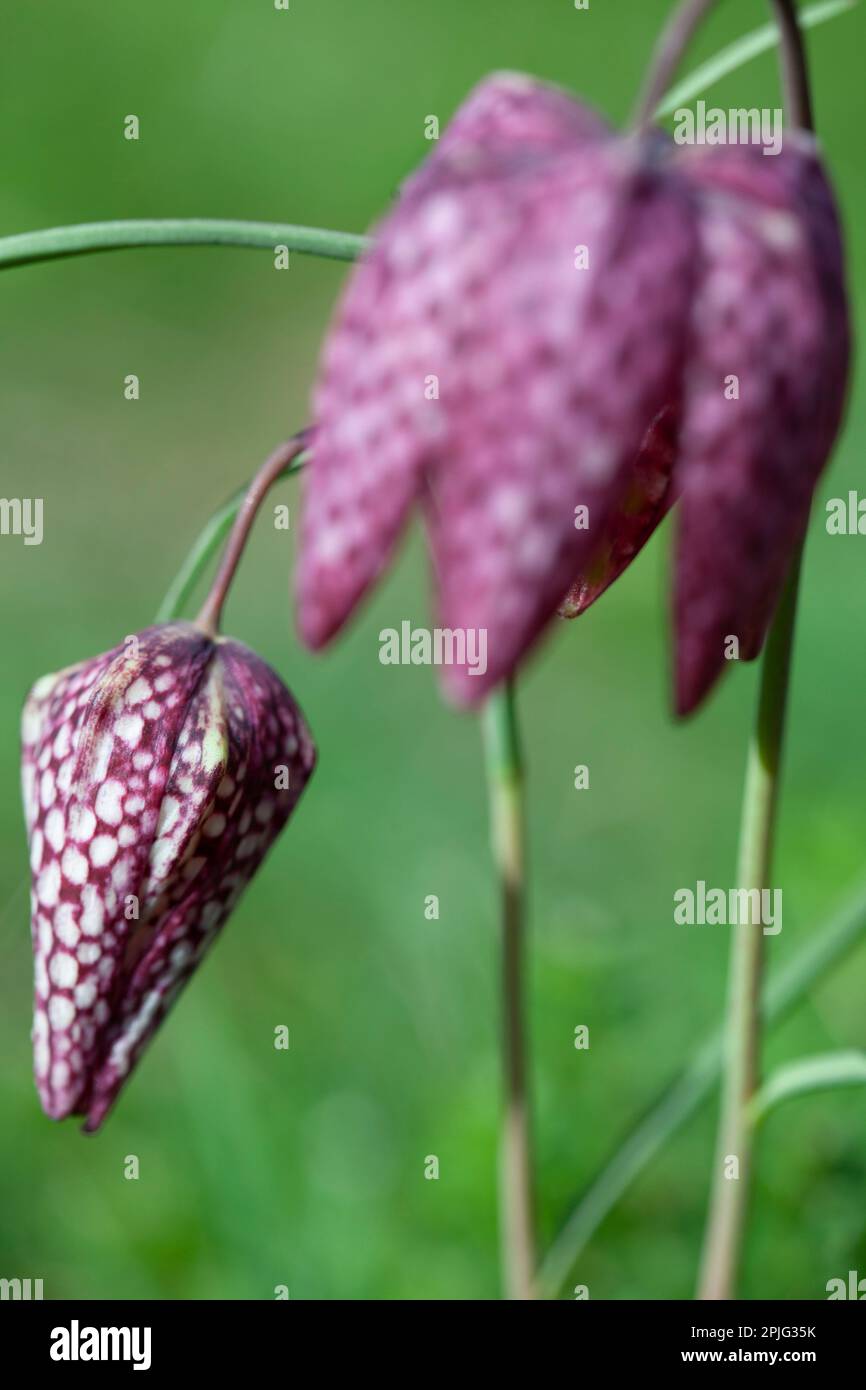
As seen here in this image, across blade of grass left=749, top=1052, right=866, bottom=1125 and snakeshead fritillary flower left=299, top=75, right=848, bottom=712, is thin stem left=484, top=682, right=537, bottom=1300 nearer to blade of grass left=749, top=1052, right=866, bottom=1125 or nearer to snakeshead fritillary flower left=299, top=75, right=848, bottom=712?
blade of grass left=749, top=1052, right=866, bottom=1125

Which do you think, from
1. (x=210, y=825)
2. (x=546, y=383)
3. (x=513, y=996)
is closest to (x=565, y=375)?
(x=546, y=383)

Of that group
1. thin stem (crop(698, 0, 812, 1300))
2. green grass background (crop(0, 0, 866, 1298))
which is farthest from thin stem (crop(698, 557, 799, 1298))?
green grass background (crop(0, 0, 866, 1298))

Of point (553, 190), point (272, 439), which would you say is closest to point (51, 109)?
point (272, 439)

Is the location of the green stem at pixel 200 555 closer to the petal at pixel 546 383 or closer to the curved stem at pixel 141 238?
the curved stem at pixel 141 238

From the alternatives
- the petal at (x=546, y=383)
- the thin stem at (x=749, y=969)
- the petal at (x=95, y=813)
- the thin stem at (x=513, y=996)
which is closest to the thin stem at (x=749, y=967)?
the thin stem at (x=749, y=969)

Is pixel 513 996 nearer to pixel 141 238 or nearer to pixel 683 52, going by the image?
pixel 141 238
